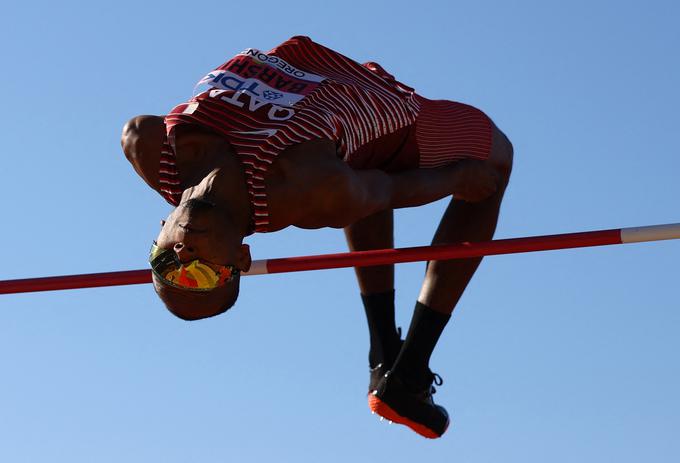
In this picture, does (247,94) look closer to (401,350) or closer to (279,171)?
(279,171)

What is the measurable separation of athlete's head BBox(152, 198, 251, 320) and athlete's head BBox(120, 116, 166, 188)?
398 mm

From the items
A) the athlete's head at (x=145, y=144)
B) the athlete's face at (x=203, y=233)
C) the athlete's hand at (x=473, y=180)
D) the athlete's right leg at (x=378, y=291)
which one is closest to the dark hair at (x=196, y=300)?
the athlete's face at (x=203, y=233)

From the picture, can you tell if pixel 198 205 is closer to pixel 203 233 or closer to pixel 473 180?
pixel 203 233

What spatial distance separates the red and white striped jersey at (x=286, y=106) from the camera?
755 centimetres

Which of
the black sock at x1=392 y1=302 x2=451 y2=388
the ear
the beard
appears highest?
the black sock at x1=392 y1=302 x2=451 y2=388

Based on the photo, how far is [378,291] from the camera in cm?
912

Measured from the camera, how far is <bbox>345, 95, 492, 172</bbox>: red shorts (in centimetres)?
847

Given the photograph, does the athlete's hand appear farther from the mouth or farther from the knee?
the mouth

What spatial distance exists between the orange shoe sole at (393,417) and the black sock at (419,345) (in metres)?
0.19

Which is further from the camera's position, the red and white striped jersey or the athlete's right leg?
the athlete's right leg

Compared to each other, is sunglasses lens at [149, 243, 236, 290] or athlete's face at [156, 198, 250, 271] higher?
athlete's face at [156, 198, 250, 271]

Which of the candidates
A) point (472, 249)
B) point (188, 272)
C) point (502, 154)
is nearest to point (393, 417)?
point (472, 249)

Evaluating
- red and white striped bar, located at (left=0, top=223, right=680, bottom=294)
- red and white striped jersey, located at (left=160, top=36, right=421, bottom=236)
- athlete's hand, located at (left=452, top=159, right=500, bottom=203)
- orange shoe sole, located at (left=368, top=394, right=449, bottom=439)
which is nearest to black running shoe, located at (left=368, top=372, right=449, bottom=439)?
orange shoe sole, located at (left=368, top=394, right=449, bottom=439)

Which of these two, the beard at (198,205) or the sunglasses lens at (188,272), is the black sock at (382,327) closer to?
the sunglasses lens at (188,272)
